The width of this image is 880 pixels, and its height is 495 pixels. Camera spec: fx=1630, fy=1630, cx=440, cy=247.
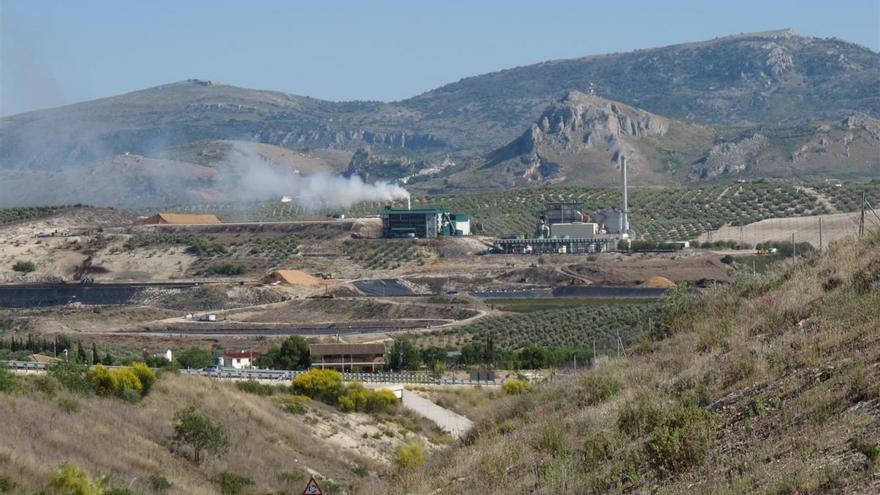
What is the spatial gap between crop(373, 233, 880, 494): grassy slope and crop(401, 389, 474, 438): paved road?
19762 millimetres

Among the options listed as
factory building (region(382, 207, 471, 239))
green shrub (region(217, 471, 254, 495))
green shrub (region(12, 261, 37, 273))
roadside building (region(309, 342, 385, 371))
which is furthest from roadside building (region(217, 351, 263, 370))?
factory building (region(382, 207, 471, 239))

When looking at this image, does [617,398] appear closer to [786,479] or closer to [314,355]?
[786,479]

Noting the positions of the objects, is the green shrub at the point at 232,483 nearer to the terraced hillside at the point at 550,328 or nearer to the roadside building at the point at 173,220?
the terraced hillside at the point at 550,328

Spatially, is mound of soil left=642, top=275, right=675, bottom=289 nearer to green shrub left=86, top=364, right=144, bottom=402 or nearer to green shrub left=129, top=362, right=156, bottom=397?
green shrub left=129, top=362, right=156, bottom=397

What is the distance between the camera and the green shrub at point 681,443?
1428 cm

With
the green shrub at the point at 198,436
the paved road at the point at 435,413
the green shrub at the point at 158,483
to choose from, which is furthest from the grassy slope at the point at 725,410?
the paved road at the point at 435,413

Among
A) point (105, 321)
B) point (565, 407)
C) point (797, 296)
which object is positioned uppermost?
point (797, 296)

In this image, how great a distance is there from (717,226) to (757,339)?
391 feet

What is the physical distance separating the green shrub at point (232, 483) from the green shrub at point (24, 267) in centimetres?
9393

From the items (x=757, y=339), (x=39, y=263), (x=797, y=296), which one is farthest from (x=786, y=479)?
(x=39, y=263)

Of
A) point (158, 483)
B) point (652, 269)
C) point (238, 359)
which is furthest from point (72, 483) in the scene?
point (652, 269)

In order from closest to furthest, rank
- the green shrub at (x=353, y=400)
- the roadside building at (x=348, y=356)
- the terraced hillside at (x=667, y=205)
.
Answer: the green shrub at (x=353, y=400) → the roadside building at (x=348, y=356) → the terraced hillside at (x=667, y=205)

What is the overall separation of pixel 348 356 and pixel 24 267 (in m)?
64.9

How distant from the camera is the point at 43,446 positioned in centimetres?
2880
